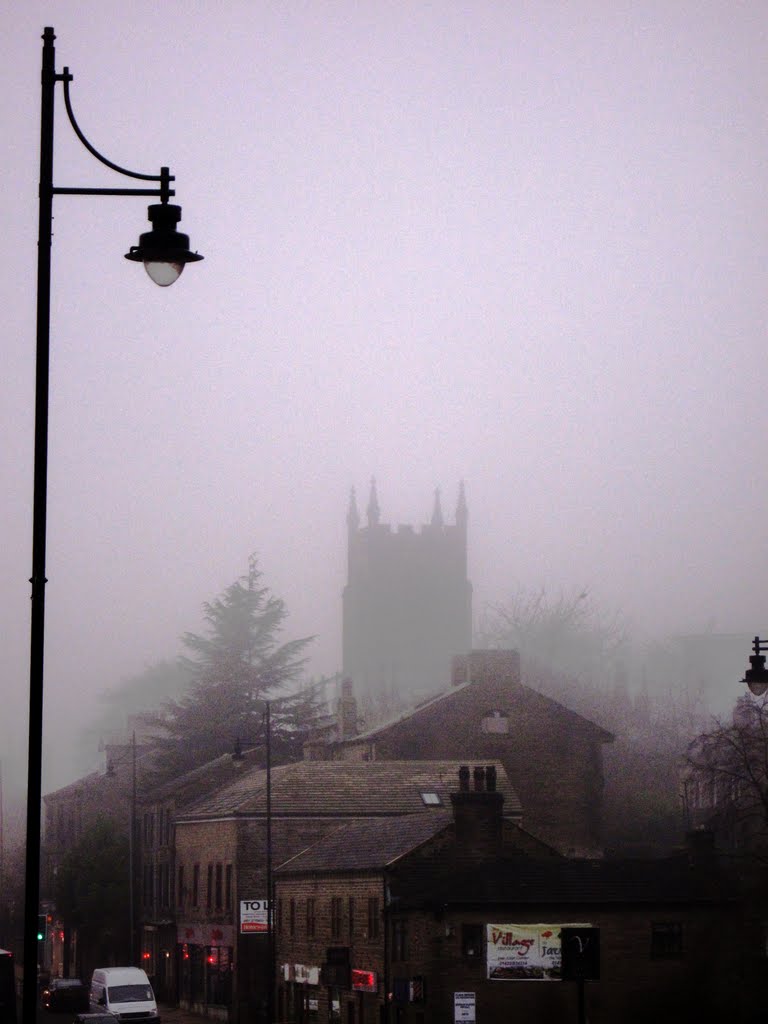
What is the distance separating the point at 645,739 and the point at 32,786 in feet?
377

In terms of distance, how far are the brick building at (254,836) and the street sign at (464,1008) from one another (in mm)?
12767

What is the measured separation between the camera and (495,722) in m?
84.2

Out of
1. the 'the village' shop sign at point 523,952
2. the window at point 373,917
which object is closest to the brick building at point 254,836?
the window at point 373,917

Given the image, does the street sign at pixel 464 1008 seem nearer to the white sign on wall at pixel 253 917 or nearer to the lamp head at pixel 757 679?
the white sign on wall at pixel 253 917

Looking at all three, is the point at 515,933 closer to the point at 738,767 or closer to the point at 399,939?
the point at 399,939

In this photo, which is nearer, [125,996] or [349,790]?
[125,996]

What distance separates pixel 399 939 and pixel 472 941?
8.58 feet

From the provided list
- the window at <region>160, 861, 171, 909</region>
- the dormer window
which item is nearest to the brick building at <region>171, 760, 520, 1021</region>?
the window at <region>160, 861, 171, 909</region>

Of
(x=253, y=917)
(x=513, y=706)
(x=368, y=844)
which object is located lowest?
(x=253, y=917)

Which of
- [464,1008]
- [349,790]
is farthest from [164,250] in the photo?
[349,790]

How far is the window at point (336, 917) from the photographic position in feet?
190

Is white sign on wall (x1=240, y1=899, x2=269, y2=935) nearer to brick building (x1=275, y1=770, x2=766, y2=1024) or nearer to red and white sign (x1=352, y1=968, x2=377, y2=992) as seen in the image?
brick building (x1=275, y1=770, x2=766, y2=1024)

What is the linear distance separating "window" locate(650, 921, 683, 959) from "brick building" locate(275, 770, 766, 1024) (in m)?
0.04

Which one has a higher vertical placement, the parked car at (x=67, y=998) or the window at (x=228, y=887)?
the window at (x=228, y=887)
